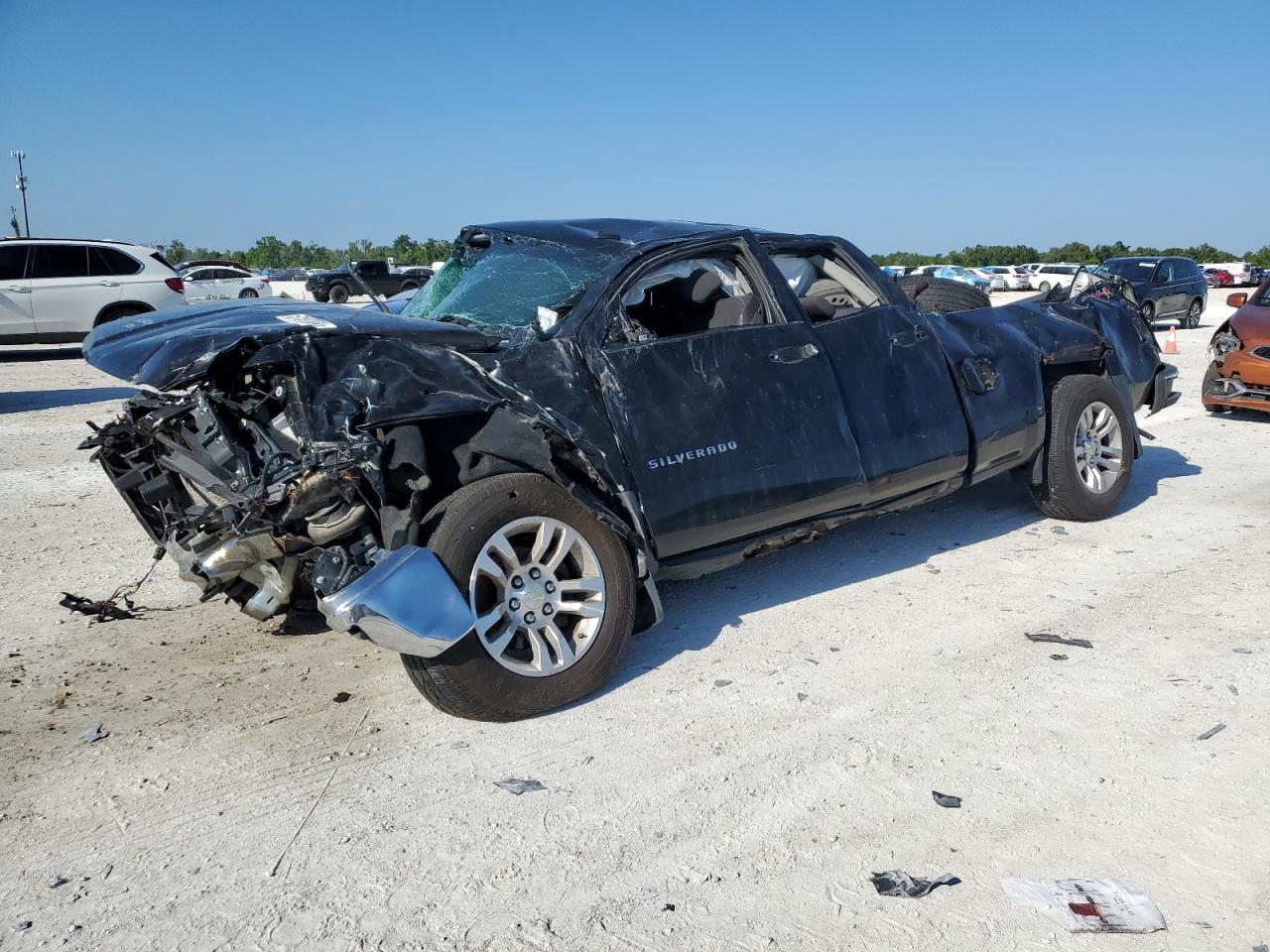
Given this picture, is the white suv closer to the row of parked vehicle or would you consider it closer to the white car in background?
the row of parked vehicle

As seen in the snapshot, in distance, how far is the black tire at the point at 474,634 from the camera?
370 centimetres

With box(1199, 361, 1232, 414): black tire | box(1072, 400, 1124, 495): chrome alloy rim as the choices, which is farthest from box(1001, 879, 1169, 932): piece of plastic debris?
box(1199, 361, 1232, 414): black tire

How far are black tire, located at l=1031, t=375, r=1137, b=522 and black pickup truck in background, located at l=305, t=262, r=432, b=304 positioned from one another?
1204 inches

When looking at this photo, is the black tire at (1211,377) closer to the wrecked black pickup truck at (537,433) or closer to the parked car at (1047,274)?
the wrecked black pickup truck at (537,433)

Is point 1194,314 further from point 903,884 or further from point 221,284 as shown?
point 221,284

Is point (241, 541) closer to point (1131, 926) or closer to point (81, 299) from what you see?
point (1131, 926)

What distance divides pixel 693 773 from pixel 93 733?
220 centimetres

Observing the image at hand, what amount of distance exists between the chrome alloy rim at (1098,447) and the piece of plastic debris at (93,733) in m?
5.25

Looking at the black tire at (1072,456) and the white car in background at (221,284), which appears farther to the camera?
the white car in background at (221,284)

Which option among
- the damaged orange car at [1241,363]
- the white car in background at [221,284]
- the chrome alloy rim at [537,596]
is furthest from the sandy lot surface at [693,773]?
the white car in background at [221,284]

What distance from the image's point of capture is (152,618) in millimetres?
5031

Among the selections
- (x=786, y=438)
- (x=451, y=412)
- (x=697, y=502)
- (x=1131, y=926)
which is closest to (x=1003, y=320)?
(x=786, y=438)

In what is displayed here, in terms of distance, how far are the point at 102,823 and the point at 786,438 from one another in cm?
298

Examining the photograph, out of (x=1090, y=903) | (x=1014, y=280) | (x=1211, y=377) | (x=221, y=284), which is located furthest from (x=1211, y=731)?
(x=1014, y=280)
